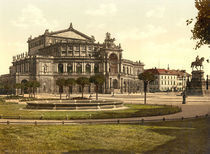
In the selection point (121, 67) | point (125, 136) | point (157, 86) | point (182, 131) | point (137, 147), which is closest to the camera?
point (137, 147)

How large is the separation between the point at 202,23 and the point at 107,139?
13.6 metres

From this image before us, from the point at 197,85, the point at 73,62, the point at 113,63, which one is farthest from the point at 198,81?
the point at 73,62

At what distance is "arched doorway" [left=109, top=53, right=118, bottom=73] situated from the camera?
121 m

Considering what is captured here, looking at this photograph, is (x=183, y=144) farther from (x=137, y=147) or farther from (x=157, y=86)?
(x=157, y=86)

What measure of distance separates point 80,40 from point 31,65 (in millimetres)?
28446

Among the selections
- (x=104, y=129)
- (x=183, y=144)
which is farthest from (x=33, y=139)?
(x=183, y=144)

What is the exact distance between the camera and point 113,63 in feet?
398

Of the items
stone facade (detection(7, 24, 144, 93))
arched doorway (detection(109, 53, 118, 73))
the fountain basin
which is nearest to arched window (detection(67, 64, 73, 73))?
stone facade (detection(7, 24, 144, 93))

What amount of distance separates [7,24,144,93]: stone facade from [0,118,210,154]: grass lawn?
92.8 meters

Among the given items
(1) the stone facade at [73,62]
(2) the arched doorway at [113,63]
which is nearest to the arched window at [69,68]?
(1) the stone facade at [73,62]

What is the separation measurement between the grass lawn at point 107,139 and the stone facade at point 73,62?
92.8 m

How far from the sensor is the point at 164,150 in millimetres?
14594

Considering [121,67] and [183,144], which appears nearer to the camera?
[183,144]

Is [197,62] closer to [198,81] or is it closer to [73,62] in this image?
[198,81]
